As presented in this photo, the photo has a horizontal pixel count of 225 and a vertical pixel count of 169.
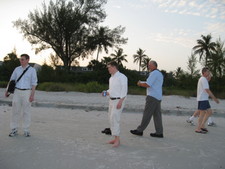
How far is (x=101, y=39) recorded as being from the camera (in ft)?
123

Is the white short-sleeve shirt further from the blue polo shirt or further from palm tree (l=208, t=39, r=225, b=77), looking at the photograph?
palm tree (l=208, t=39, r=225, b=77)

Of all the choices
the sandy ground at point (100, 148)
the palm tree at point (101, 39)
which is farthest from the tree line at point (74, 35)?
the sandy ground at point (100, 148)

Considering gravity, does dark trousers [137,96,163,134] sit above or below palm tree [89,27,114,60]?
below

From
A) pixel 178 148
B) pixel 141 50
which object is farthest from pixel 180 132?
pixel 141 50

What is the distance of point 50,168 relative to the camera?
354 centimetres

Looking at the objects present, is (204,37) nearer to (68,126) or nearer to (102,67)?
(102,67)

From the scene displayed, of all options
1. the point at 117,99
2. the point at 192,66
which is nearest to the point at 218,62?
the point at 192,66

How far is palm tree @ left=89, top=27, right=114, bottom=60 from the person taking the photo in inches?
1459

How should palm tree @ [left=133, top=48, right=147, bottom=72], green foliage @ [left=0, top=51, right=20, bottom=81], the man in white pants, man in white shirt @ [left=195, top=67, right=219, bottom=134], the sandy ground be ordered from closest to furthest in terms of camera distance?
the sandy ground
the man in white pants
man in white shirt @ [left=195, top=67, right=219, bottom=134]
green foliage @ [left=0, top=51, right=20, bottom=81]
palm tree @ [left=133, top=48, right=147, bottom=72]

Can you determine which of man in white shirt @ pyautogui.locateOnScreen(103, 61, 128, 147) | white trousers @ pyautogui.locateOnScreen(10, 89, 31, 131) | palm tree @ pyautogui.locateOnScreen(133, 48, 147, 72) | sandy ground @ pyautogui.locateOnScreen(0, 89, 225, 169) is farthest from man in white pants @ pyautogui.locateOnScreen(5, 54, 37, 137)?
palm tree @ pyautogui.locateOnScreen(133, 48, 147, 72)

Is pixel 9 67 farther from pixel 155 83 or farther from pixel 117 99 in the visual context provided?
pixel 117 99

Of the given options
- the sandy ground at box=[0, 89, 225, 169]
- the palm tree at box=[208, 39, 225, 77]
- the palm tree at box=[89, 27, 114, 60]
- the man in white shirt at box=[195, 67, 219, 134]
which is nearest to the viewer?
the sandy ground at box=[0, 89, 225, 169]

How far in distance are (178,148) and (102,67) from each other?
29.3m

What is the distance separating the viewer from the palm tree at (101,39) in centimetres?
3706
